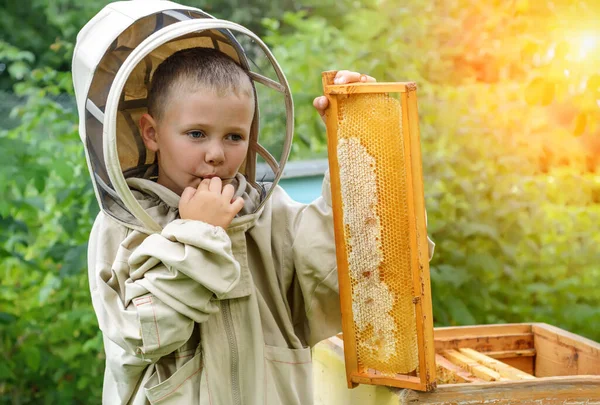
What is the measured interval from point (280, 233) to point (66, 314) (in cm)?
175

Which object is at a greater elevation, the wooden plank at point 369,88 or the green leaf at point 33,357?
the wooden plank at point 369,88

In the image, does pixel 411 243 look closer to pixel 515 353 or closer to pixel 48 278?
pixel 515 353

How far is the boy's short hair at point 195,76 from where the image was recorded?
164 cm

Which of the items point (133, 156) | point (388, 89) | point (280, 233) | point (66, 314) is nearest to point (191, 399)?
point (280, 233)

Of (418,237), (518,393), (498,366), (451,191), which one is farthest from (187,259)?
(451,191)

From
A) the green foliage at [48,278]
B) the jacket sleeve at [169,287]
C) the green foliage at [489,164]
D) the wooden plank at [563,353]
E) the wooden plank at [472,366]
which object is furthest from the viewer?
the green foliage at [489,164]

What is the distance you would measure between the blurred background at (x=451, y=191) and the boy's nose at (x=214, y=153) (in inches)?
65.6

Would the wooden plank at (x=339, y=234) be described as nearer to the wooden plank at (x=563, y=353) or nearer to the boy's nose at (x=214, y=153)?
the boy's nose at (x=214, y=153)

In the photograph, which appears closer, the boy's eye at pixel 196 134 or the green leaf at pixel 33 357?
the boy's eye at pixel 196 134

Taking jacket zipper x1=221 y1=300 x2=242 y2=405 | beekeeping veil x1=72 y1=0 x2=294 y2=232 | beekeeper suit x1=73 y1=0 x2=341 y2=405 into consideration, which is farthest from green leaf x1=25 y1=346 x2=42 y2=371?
jacket zipper x1=221 y1=300 x2=242 y2=405

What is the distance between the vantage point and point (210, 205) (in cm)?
157

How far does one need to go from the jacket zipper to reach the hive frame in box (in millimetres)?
252

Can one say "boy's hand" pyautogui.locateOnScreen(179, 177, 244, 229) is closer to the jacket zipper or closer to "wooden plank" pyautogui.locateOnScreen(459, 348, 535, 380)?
the jacket zipper

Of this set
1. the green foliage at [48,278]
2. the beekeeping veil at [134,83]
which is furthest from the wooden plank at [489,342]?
the green foliage at [48,278]
